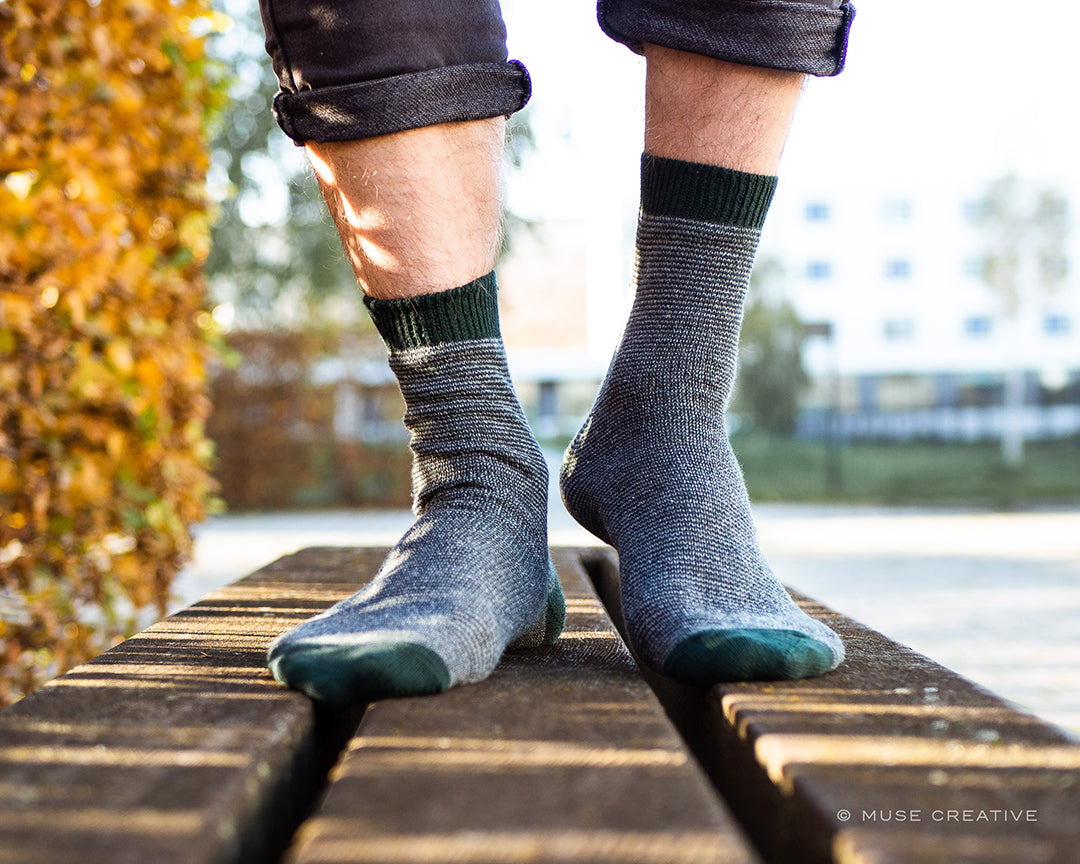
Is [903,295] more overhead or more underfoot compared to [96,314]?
more underfoot

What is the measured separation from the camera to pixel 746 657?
69 cm

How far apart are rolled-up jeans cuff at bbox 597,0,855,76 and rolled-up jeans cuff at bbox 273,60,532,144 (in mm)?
153

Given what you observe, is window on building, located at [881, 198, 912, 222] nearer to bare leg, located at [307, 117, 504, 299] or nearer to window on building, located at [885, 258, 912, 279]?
window on building, located at [885, 258, 912, 279]

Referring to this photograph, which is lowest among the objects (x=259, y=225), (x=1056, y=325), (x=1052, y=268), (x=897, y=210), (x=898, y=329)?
(x=898, y=329)

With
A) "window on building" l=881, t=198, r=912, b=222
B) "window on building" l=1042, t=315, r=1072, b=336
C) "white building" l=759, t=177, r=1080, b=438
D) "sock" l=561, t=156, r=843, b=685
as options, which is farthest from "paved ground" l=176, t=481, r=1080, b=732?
"window on building" l=1042, t=315, r=1072, b=336

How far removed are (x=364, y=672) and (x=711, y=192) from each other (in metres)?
0.52

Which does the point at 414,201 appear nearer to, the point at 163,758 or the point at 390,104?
the point at 390,104

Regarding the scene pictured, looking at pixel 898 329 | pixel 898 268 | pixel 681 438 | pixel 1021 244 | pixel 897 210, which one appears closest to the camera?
pixel 681 438

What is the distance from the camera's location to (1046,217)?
63.5ft

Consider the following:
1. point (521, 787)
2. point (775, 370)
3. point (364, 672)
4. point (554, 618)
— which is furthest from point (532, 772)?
point (775, 370)

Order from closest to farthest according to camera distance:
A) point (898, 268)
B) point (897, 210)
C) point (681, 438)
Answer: point (681, 438), point (897, 210), point (898, 268)

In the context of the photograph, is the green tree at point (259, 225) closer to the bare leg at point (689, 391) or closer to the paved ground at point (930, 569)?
the paved ground at point (930, 569)

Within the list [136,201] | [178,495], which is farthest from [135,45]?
[178,495]

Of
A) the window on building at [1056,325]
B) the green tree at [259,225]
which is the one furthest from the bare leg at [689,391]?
the window on building at [1056,325]
